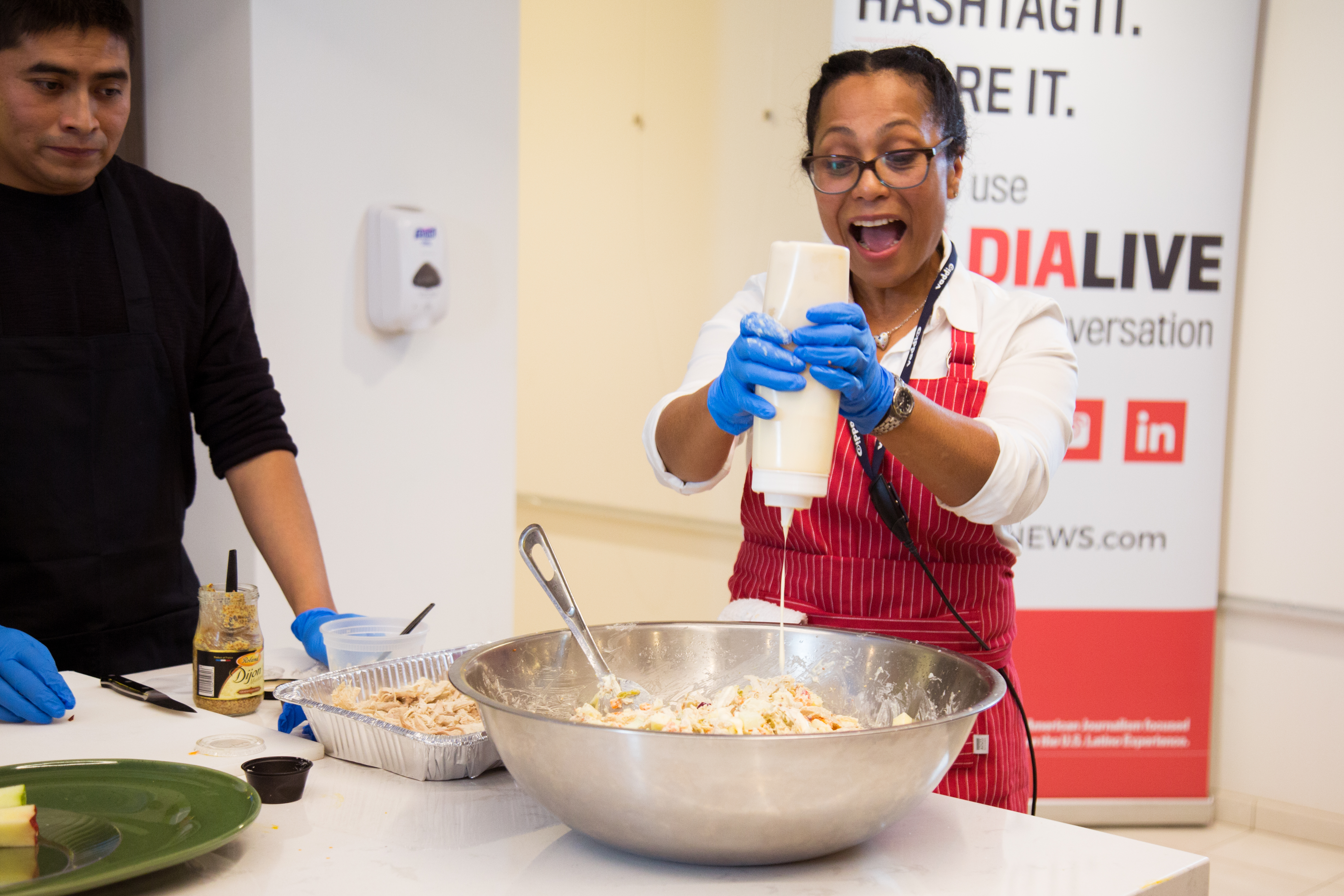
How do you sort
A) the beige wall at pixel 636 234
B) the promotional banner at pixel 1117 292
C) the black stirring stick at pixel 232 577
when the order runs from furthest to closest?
the beige wall at pixel 636 234, the promotional banner at pixel 1117 292, the black stirring stick at pixel 232 577

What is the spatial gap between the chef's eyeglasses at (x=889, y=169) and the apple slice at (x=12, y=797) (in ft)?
4.30

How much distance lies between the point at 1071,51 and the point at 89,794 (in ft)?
10.8

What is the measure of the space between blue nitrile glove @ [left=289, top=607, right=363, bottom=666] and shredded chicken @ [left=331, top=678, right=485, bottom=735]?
0.37 m

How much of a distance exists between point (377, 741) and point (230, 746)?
0.19m

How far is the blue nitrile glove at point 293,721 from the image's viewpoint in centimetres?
143

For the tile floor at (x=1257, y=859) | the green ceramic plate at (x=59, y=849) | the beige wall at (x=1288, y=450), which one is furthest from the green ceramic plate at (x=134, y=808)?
the beige wall at (x=1288, y=450)

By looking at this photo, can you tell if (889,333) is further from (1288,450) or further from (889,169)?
(1288,450)

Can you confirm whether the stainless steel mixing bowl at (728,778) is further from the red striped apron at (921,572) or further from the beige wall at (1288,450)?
the beige wall at (1288,450)

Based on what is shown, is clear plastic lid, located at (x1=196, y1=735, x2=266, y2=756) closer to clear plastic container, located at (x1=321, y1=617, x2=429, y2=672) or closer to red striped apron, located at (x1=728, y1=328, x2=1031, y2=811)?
clear plastic container, located at (x1=321, y1=617, x2=429, y2=672)

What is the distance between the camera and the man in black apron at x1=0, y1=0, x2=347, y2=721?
190cm

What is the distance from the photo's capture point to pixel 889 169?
5.71 feet

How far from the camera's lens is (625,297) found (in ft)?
15.1

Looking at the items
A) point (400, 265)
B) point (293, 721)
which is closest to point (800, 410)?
point (293, 721)

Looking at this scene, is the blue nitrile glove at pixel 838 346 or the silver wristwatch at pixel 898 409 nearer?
the blue nitrile glove at pixel 838 346
